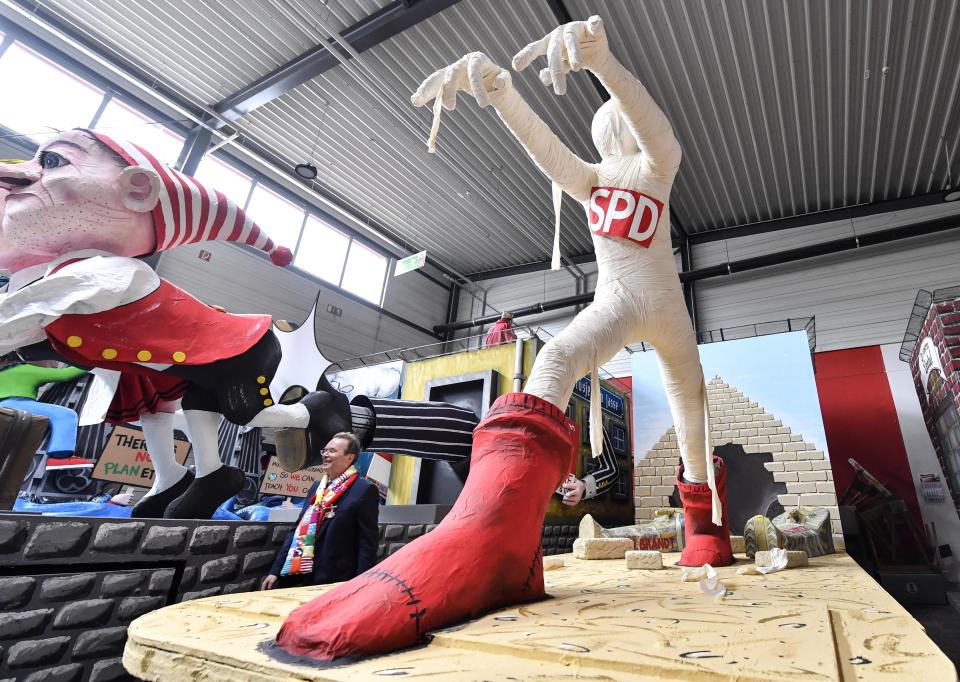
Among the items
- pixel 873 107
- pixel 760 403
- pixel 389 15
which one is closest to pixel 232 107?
pixel 389 15

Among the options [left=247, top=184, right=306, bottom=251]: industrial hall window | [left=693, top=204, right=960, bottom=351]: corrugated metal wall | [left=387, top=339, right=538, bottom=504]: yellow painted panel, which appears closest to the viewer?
[left=387, top=339, right=538, bottom=504]: yellow painted panel

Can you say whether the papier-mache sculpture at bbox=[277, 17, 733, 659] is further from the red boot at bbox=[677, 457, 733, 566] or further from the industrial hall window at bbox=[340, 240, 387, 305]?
the industrial hall window at bbox=[340, 240, 387, 305]

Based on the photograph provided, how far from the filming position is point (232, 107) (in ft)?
21.9

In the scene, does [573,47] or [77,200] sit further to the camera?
[77,200]

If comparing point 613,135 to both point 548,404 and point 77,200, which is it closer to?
point 548,404

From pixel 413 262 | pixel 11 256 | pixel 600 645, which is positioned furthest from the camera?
pixel 413 262

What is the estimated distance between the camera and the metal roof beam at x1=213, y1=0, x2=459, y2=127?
531 centimetres

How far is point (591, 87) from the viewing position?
620 centimetres

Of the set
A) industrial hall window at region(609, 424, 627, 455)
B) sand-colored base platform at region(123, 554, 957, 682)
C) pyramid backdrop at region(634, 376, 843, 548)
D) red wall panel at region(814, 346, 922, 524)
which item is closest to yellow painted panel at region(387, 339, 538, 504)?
industrial hall window at region(609, 424, 627, 455)

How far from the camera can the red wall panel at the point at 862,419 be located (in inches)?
241

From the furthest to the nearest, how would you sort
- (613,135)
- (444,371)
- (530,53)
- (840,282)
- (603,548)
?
(840,282) < (444,371) < (603,548) < (613,135) < (530,53)

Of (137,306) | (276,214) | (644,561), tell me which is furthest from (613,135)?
(276,214)

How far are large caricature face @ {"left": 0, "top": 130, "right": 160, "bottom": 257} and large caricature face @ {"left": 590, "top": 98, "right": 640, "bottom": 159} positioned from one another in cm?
170

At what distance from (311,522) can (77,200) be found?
1.51 metres
